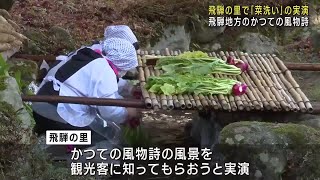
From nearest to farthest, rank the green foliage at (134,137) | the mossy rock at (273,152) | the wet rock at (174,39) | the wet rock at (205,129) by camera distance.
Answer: the mossy rock at (273,152), the green foliage at (134,137), the wet rock at (205,129), the wet rock at (174,39)

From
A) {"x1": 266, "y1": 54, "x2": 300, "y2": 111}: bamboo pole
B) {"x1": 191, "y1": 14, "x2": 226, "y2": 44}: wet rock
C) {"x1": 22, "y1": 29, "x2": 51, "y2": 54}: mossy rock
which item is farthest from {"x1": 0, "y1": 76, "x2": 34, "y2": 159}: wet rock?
{"x1": 191, "y1": 14, "x2": 226, "y2": 44}: wet rock

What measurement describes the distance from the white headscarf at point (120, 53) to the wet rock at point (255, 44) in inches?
138

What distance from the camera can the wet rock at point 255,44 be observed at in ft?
23.5

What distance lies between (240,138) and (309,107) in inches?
33.6

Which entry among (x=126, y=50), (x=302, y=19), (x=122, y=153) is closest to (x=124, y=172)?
(x=122, y=153)

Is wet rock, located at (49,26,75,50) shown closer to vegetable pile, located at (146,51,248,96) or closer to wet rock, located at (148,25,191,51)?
wet rock, located at (148,25,191,51)

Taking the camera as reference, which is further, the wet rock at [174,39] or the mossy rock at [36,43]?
the wet rock at [174,39]

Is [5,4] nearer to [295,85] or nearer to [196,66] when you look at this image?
[196,66]

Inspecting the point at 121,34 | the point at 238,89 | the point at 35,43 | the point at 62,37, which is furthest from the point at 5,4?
the point at 238,89

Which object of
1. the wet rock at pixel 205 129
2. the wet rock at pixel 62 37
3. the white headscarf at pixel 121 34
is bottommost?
the wet rock at pixel 205 129

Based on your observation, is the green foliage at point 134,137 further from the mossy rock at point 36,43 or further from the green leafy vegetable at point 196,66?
the mossy rock at point 36,43

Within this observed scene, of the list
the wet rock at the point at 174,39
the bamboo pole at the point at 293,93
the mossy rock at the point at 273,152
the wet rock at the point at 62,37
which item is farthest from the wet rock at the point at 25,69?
the wet rock at the point at 174,39

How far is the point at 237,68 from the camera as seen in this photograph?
4410 mm

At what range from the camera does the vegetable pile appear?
3.87 metres
